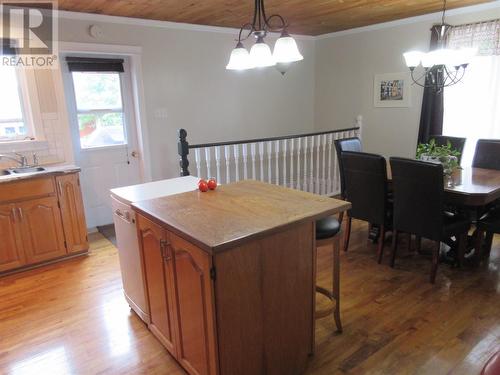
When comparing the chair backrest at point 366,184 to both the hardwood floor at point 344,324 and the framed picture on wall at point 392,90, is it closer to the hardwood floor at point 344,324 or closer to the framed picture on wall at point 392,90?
the hardwood floor at point 344,324

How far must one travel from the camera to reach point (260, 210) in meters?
1.90

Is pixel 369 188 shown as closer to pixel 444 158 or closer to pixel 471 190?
pixel 444 158

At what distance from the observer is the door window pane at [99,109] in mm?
4109

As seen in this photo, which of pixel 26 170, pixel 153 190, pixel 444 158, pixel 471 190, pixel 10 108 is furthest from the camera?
pixel 10 108

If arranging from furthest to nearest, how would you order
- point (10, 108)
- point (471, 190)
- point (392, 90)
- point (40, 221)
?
point (392, 90)
point (10, 108)
point (40, 221)
point (471, 190)

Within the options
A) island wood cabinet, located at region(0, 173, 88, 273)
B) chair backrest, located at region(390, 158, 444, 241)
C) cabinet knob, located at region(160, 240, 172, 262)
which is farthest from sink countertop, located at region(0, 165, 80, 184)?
chair backrest, located at region(390, 158, 444, 241)

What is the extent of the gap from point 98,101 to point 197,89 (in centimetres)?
126

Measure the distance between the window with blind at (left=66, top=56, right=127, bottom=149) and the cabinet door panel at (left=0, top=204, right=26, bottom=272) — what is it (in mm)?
1276

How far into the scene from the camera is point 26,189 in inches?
125

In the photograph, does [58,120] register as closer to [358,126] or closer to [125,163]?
[125,163]

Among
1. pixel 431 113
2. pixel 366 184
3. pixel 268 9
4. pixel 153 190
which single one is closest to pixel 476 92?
pixel 431 113

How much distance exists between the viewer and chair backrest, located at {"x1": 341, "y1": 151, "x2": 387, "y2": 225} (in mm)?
3061

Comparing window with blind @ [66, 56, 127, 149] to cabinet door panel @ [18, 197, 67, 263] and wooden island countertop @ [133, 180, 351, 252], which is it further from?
wooden island countertop @ [133, 180, 351, 252]

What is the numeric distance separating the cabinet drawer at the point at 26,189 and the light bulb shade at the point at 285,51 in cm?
253
